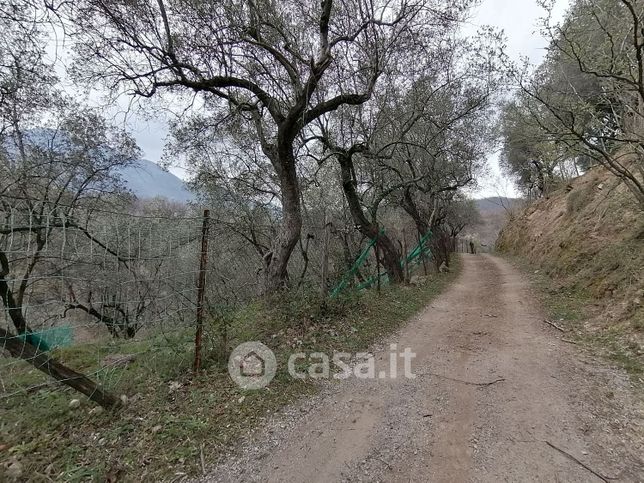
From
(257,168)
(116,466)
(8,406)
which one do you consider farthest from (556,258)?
(8,406)

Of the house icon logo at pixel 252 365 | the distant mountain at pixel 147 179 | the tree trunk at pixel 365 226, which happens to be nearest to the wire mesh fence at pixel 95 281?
the house icon logo at pixel 252 365

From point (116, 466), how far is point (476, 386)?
3287mm

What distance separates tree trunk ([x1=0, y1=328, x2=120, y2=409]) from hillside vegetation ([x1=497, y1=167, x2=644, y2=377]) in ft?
17.4

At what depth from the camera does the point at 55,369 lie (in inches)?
105

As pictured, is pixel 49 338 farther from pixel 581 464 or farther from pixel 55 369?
pixel 581 464

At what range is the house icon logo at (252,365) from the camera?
11.1 feet

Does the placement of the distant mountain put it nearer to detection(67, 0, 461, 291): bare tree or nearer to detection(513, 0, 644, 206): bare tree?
detection(67, 0, 461, 291): bare tree

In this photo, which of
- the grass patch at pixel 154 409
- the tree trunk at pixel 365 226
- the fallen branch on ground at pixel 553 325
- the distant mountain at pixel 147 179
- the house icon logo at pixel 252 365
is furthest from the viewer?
the distant mountain at pixel 147 179

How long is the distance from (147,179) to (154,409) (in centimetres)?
737

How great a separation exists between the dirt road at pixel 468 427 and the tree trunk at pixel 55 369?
4.72ft

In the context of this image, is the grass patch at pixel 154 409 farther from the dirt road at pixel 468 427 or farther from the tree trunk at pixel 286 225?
the tree trunk at pixel 286 225

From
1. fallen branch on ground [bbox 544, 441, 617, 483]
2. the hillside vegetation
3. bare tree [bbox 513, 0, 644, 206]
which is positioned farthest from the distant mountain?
the hillside vegetation

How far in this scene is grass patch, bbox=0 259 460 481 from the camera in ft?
7.76

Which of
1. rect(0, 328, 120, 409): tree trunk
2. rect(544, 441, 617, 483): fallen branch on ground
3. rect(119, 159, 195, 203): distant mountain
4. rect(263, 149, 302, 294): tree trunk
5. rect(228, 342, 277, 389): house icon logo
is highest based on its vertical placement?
rect(119, 159, 195, 203): distant mountain
